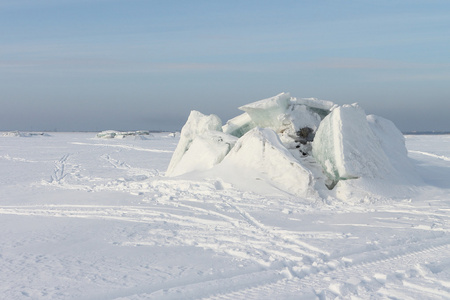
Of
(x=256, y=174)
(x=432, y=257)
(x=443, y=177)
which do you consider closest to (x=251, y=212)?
(x=256, y=174)

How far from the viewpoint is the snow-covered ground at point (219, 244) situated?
14.6ft

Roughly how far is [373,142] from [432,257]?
5.42 meters

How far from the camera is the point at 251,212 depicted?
802 centimetres

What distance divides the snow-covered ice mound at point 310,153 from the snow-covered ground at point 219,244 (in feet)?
1.25

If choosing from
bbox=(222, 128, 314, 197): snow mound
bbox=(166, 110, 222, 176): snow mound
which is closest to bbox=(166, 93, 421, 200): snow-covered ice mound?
bbox=(222, 128, 314, 197): snow mound

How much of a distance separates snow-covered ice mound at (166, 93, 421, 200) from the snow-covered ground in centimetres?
38

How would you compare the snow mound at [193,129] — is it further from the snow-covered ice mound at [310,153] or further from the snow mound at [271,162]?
the snow mound at [271,162]

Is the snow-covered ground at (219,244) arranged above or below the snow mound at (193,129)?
below

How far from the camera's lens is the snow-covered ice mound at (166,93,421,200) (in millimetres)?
9523

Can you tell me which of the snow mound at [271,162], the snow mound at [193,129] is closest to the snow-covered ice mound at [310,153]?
the snow mound at [271,162]

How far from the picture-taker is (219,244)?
19.9 ft

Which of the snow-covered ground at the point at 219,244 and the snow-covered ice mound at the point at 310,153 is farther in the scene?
the snow-covered ice mound at the point at 310,153

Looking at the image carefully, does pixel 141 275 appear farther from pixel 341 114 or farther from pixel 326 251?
pixel 341 114

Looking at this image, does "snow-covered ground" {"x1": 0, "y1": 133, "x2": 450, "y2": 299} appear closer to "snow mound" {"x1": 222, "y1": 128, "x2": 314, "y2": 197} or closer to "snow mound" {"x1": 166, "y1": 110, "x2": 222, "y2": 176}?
"snow mound" {"x1": 222, "y1": 128, "x2": 314, "y2": 197}
